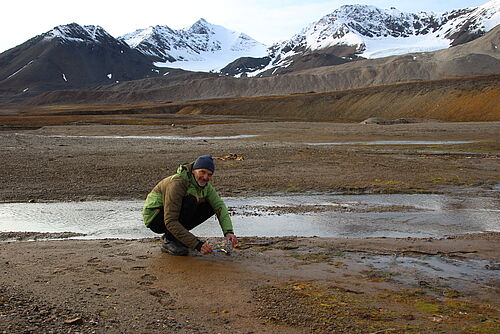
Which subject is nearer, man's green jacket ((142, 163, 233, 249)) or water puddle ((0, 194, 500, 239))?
man's green jacket ((142, 163, 233, 249))

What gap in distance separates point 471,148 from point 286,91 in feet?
433

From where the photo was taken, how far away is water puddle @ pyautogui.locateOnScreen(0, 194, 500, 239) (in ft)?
34.3

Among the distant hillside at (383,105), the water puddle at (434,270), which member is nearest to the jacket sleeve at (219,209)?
the water puddle at (434,270)

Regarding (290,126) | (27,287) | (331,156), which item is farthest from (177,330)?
(290,126)

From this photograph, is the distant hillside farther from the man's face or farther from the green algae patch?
the green algae patch

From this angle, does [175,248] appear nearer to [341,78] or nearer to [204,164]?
[204,164]

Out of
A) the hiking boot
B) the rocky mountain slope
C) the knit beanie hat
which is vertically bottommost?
the hiking boot

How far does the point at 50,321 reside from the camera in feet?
16.5

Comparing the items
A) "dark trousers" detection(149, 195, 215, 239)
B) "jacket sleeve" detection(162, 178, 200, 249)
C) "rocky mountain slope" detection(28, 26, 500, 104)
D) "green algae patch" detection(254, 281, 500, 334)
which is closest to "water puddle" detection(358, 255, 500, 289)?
"green algae patch" detection(254, 281, 500, 334)

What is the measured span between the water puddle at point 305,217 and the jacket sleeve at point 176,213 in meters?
2.75

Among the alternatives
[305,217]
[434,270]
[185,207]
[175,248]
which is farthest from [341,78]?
[185,207]

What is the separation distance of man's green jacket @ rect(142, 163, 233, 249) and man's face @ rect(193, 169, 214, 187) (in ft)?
0.36

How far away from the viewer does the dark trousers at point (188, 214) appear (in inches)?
291

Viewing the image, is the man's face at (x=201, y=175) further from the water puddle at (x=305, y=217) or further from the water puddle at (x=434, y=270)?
the water puddle at (x=305, y=217)
